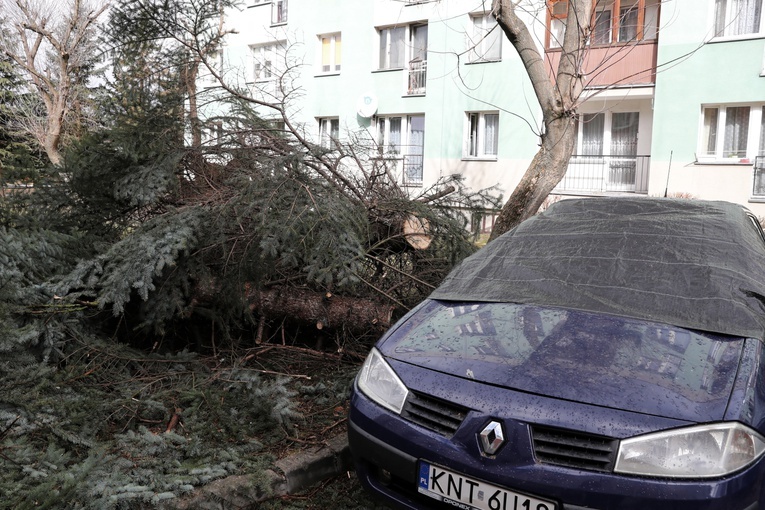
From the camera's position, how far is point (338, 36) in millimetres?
22328

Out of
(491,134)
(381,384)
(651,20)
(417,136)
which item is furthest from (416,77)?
(381,384)

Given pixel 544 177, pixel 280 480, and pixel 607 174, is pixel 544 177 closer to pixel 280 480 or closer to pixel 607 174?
pixel 280 480

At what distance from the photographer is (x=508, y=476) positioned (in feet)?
7.52

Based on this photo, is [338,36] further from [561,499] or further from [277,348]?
[561,499]

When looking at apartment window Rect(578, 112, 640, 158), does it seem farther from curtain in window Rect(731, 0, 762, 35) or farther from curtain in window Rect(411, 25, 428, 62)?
curtain in window Rect(411, 25, 428, 62)

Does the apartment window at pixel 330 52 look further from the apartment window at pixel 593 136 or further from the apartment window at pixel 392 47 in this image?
the apartment window at pixel 593 136

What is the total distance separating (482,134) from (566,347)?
17.5 meters

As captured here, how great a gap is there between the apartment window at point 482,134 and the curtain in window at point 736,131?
636 centimetres

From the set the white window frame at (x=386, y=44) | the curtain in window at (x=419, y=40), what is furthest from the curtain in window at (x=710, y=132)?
the white window frame at (x=386, y=44)

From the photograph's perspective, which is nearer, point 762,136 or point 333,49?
point 762,136

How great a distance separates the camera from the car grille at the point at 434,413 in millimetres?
2488

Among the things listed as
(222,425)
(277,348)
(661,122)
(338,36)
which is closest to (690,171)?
(661,122)

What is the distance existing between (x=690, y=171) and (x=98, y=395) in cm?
1591

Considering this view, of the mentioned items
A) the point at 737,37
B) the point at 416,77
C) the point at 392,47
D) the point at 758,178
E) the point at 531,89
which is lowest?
the point at 758,178
